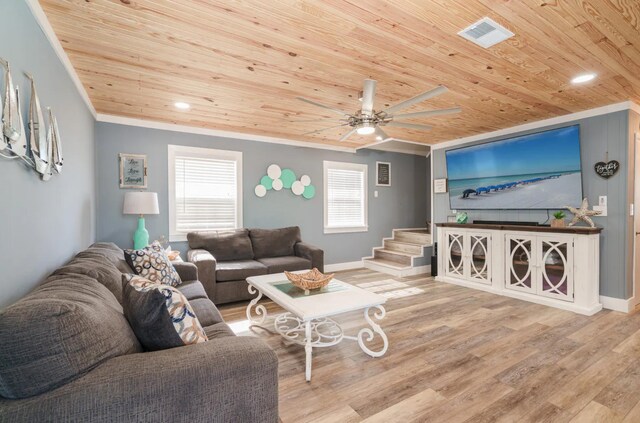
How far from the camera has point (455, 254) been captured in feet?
16.0

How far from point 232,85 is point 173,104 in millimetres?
973

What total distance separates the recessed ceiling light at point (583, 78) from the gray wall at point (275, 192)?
3.54m

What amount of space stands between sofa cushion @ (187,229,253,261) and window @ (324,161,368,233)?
172 centimetres

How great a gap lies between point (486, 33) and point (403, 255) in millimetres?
4118

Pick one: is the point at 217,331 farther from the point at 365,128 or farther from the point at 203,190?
the point at 203,190

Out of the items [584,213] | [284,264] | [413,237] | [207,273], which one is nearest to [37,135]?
[207,273]

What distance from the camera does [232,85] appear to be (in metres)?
2.95

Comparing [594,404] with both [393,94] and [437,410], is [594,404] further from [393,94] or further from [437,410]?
[393,94]

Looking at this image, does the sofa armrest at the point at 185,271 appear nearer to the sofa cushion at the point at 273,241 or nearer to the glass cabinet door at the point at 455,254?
the sofa cushion at the point at 273,241

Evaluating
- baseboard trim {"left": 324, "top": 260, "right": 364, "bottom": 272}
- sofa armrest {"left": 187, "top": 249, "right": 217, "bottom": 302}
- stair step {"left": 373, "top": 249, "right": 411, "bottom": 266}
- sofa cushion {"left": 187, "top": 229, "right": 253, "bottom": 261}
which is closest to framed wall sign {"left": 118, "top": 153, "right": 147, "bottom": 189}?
sofa cushion {"left": 187, "top": 229, "right": 253, "bottom": 261}

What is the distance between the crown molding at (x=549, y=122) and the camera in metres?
3.49

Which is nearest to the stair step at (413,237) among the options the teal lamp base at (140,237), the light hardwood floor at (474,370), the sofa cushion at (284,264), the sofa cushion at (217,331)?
the light hardwood floor at (474,370)

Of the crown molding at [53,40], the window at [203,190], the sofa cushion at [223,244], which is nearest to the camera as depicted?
the crown molding at [53,40]

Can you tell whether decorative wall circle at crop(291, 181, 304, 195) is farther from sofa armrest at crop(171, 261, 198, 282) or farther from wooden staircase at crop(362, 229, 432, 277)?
sofa armrest at crop(171, 261, 198, 282)
